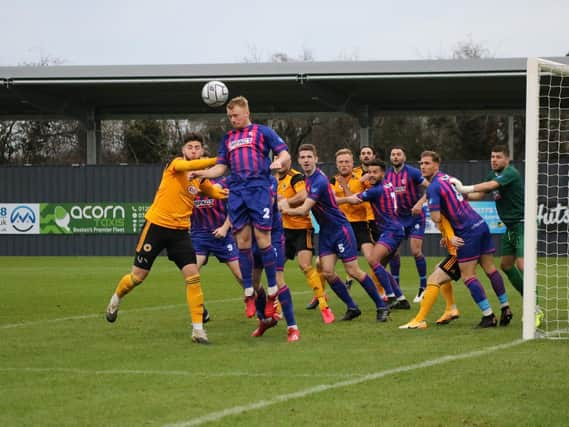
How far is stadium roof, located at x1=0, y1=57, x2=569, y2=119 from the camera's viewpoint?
29.2m

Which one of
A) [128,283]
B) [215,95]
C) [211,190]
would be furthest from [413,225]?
[128,283]

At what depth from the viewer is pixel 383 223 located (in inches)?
527

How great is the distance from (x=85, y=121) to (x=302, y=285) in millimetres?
19308

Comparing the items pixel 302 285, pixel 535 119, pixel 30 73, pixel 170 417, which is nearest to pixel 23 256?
pixel 30 73

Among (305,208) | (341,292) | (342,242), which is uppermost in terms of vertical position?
(305,208)

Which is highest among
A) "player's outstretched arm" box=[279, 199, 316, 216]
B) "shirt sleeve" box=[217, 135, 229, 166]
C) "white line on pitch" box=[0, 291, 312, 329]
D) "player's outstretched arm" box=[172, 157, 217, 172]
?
"shirt sleeve" box=[217, 135, 229, 166]

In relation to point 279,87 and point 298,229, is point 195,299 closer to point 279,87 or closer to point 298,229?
point 298,229

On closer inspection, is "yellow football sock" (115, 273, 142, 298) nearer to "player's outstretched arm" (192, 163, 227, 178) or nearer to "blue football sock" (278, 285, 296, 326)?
"player's outstretched arm" (192, 163, 227, 178)

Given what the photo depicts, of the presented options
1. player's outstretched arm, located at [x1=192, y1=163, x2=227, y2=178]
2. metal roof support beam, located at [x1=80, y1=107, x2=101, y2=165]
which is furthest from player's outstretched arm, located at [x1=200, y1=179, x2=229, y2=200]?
metal roof support beam, located at [x1=80, y1=107, x2=101, y2=165]

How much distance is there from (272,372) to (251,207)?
2.31m

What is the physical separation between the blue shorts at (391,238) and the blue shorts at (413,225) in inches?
41.1

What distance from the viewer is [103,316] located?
41.0ft

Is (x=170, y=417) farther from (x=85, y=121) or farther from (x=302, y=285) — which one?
(x=85, y=121)

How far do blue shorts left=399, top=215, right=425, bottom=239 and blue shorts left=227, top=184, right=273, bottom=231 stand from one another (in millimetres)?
4850
